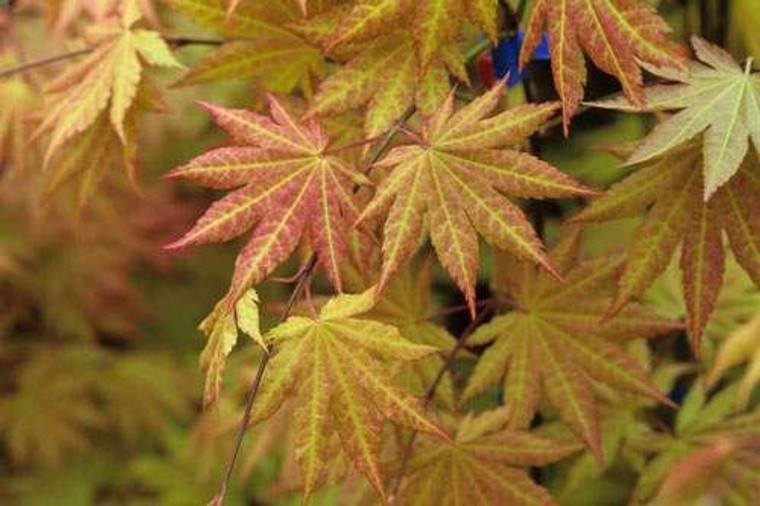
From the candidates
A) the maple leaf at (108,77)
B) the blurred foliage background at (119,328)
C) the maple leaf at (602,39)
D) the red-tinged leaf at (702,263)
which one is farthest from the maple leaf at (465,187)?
the blurred foliage background at (119,328)

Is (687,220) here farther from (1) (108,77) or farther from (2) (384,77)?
(1) (108,77)

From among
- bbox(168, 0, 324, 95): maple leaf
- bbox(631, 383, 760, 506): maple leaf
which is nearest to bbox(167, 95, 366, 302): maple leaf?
bbox(168, 0, 324, 95): maple leaf

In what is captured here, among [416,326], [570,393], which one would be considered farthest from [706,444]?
[416,326]

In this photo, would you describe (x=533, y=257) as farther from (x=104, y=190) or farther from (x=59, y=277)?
(x=59, y=277)

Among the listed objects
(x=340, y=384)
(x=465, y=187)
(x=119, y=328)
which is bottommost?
(x=119, y=328)

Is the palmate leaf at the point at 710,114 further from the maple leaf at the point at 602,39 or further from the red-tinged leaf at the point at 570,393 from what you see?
the red-tinged leaf at the point at 570,393

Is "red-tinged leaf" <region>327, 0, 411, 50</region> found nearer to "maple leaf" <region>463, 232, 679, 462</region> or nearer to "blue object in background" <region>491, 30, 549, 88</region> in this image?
"blue object in background" <region>491, 30, 549, 88</region>

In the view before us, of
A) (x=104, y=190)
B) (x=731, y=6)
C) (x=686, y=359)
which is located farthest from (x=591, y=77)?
(x=104, y=190)
